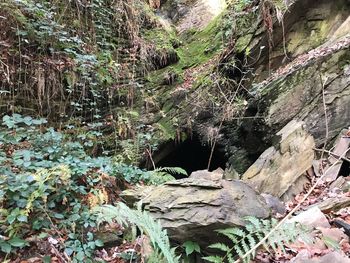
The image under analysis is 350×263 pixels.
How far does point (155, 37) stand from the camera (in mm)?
7926

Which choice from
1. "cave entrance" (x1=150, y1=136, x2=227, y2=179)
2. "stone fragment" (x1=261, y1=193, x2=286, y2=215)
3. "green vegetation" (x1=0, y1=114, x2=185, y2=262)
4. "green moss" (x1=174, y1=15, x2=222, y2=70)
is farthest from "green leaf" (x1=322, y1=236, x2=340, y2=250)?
"green moss" (x1=174, y1=15, x2=222, y2=70)

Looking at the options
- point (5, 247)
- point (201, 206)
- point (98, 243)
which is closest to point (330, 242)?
point (201, 206)

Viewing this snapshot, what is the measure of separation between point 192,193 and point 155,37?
17.7 ft

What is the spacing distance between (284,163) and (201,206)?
2.18 meters

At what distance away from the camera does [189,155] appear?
7.24 meters

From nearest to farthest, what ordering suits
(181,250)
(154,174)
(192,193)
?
(181,250) < (192,193) < (154,174)

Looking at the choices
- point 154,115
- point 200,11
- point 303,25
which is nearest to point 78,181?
point 154,115

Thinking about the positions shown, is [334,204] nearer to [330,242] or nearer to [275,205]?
[275,205]

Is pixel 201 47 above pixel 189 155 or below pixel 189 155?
above

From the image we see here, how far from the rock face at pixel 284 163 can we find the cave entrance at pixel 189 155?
1.58 meters

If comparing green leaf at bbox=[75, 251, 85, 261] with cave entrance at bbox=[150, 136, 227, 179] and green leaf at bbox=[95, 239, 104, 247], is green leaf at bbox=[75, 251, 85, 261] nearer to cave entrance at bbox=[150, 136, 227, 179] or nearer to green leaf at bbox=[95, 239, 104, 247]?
green leaf at bbox=[95, 239, 104, 247]

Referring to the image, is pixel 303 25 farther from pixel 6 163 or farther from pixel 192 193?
pixel 6 163

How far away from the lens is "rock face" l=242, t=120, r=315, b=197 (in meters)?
4.61

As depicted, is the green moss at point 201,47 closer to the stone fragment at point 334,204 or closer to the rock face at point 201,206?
the rock face at point 201,206
